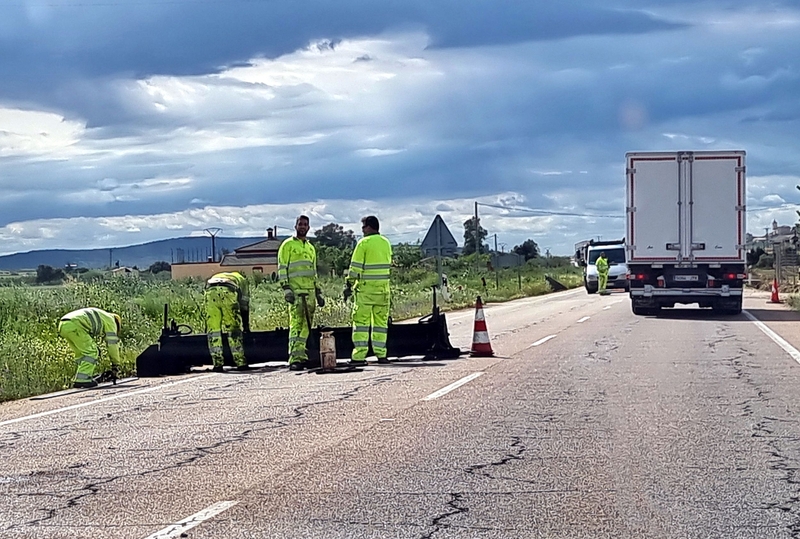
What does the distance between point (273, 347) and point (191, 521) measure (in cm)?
965

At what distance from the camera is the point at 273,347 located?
53.3ft

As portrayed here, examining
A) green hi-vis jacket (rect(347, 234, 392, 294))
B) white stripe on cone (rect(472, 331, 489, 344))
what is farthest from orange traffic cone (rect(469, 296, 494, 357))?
green hi-vis jacket (rect(347, 234, 392, 294))

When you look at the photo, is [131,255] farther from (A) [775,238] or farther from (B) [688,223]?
(B) [688,223]

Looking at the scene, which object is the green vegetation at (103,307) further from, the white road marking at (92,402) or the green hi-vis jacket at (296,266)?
the green hi-vis jacket at (296,266)

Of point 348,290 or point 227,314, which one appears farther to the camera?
point 348,290

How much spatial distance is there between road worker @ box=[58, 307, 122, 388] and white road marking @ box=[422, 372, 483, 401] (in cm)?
478

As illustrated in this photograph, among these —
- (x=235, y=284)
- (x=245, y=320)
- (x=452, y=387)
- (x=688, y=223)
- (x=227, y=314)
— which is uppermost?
(x=688, y=223)

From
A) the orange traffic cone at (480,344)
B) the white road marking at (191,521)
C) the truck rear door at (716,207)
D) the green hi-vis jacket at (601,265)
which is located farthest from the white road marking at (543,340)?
the green hi-vis jacket at (601,265)

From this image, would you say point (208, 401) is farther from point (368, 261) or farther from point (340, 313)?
point (340, 313)

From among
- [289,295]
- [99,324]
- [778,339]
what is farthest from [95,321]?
[778,339]

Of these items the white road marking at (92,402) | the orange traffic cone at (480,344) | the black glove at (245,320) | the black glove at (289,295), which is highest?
the black glove at (289,295)

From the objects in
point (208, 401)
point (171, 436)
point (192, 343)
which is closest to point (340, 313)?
point (192, 343)

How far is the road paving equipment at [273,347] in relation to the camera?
1596 centimetres

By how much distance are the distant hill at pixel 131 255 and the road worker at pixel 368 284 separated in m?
54.8
